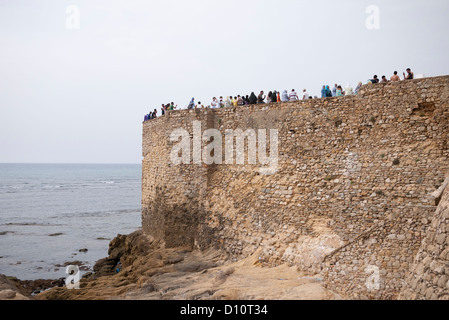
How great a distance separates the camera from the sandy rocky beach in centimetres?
1135

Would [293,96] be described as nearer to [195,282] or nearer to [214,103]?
[214,103]

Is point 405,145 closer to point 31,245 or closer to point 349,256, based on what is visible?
point 349,256

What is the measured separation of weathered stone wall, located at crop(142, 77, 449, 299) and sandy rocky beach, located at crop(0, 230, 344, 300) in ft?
1.74

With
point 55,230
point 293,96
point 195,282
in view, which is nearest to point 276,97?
point 293,96

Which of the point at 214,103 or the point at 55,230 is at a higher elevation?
the point at 214,103

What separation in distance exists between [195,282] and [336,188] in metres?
5.50

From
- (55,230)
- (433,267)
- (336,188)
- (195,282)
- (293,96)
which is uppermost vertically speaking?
(293,96)

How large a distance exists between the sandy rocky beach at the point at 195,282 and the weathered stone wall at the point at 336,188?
530 mm

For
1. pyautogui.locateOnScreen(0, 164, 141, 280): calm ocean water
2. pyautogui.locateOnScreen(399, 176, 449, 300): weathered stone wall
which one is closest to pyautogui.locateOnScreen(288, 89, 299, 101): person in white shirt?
pyautogui.locateOnScreen(399, 176, 449, 300): weathered stone wall

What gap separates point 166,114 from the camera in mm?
17875

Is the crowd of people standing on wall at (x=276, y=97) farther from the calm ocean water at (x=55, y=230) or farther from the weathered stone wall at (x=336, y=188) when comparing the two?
the calm ocean water at (x=55, y=230)

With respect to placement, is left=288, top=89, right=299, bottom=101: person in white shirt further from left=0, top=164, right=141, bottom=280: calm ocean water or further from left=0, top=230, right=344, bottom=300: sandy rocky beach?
left=0, top=164, right=141, bottom=280: calm ocean water

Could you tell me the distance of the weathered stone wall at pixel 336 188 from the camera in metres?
10.9

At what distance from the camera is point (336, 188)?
1258 cm
